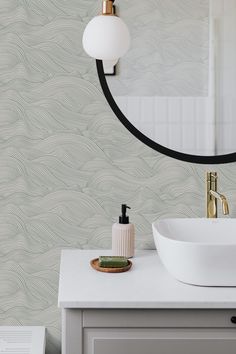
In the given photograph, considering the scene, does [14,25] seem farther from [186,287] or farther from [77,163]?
[186,287]

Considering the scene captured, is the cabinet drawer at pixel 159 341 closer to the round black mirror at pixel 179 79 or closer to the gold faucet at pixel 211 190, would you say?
the gold faucet at pixel 211 190

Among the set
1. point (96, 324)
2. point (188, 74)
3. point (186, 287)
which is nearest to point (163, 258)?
point (186, 287)

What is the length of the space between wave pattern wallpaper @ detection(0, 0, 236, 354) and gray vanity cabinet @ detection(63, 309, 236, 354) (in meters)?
0.56

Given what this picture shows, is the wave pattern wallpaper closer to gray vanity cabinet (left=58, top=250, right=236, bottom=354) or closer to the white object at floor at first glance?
the white object at floor

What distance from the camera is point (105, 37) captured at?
1940mm

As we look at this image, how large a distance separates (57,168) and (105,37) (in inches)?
20.7

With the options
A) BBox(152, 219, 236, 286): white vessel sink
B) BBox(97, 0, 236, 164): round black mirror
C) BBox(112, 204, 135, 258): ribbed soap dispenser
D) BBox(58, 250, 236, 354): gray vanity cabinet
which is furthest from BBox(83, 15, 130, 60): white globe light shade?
BBox(58, 250, 236, 354): gray vanity cabinet

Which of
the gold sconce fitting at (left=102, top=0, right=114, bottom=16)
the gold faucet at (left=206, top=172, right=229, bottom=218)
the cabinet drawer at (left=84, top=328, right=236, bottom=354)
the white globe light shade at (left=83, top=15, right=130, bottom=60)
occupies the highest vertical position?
the gold sconce fitting at (left=102, top=0, right=114, bottom=16)

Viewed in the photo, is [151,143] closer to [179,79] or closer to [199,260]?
[179,79]

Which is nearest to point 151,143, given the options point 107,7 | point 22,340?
point 107,7

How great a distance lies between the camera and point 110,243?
2.15 meters

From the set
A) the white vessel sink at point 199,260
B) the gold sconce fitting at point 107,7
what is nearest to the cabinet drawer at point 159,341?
the white vessel sink at point 199,260

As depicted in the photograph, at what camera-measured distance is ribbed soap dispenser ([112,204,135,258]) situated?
1.96m

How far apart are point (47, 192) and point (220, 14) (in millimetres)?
946
